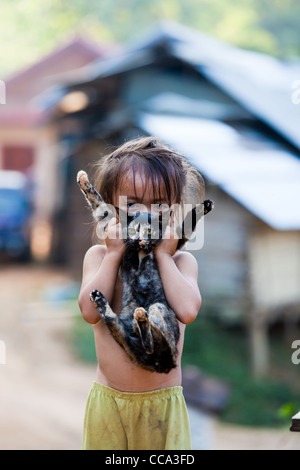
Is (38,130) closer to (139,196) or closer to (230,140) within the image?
(230,140)

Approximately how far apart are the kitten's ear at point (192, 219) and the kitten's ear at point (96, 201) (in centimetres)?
27

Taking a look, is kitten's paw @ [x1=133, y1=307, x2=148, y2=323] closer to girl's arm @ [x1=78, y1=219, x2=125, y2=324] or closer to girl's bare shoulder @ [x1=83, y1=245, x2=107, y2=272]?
girl's arm @ [x1=78, y1=219, x2=125, y2=324]

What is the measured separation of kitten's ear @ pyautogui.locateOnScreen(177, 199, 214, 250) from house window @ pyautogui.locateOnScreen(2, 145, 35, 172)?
1972 centimetres

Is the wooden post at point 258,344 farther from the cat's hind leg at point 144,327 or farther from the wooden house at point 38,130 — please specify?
the wooden house at point 38,130

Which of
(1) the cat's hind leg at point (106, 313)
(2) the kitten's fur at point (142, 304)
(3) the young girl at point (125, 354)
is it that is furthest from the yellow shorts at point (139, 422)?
(1) the cat's hind leg at point (106, 313)

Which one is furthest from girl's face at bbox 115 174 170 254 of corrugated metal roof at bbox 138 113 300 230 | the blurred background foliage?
the blurred background foliage

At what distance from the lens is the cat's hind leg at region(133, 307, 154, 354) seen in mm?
1899

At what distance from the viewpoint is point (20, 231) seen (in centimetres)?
1623

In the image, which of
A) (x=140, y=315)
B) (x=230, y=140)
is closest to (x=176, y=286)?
(x=140, y=315)

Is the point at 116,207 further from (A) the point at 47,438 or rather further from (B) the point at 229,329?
(B) the point at 229,329

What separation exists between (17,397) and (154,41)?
23.8ft

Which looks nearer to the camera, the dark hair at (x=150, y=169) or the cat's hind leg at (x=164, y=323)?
the cat's hind leg at (x=164, y=323)

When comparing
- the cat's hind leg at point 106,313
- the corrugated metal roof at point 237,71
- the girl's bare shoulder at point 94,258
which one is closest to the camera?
the cat's hind leg at point 106,313

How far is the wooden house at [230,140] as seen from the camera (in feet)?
26.7
